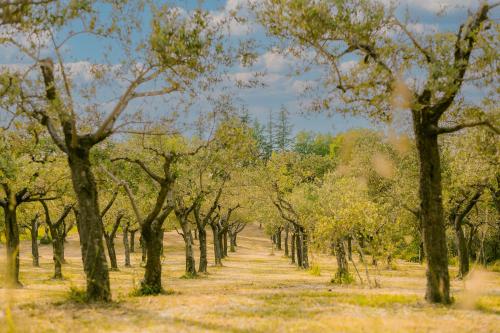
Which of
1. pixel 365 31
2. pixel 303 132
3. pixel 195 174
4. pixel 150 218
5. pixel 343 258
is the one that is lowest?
pixel 343 258

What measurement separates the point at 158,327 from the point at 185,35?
30.9ft

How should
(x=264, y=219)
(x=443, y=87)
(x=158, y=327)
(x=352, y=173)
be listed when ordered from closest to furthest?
(x=158, y=327), (x=443, y=87), (x=352, y=173), (x=264, y=219)

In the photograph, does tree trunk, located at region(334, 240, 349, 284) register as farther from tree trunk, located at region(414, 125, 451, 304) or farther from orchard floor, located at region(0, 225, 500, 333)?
tree trunk, located at region(414, 125, 451, 304)

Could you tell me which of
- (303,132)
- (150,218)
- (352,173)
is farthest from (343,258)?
(303,132)

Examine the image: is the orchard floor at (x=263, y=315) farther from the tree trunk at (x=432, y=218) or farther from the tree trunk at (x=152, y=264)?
the tree trunk at (x=152, y=264)

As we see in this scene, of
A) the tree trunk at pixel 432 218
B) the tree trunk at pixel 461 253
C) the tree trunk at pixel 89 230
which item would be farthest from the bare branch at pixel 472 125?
the tree trunk at pixel 461 253

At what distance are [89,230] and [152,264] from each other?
15.8ft

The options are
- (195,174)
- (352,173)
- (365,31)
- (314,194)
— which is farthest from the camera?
(352,173)

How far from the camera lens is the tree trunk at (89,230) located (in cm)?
1689

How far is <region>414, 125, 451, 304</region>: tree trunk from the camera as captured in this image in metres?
16.5

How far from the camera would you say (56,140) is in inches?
698

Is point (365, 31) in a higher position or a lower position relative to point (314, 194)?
higher

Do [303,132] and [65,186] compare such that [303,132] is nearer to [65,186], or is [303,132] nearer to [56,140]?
[65,186]

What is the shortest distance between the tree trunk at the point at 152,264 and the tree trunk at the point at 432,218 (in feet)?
34.4
